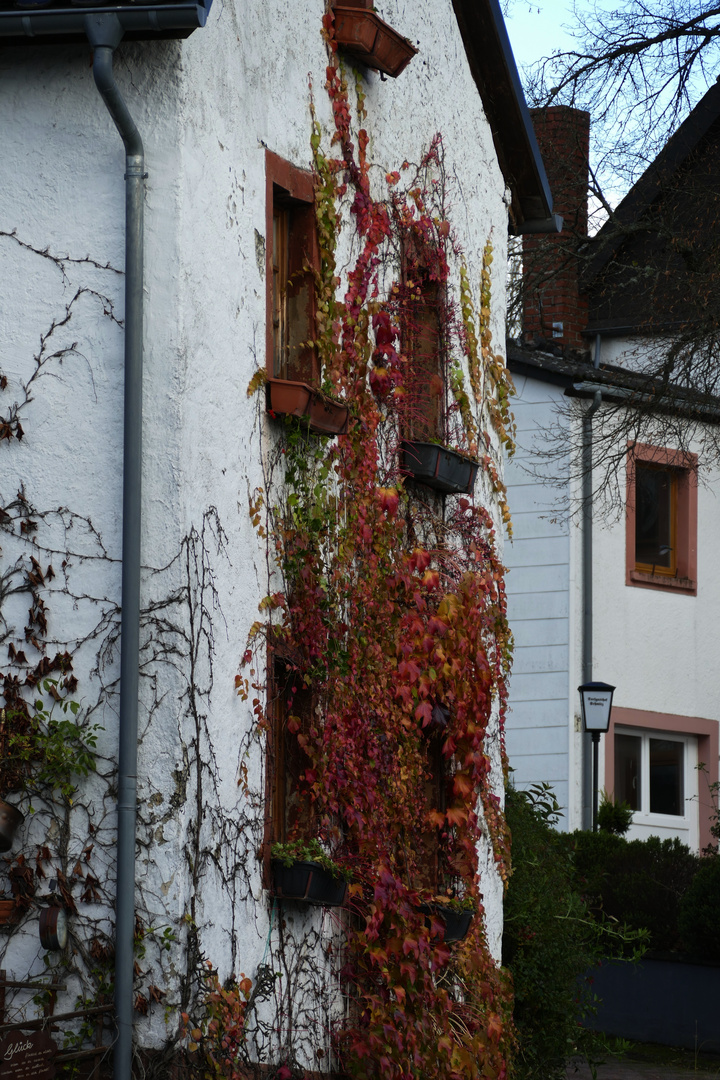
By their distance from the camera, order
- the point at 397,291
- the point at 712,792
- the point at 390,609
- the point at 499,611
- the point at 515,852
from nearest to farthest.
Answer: the point at 390,609
the point at 397,291
the point at 499,611
the point at 515,852
the point at 712,792

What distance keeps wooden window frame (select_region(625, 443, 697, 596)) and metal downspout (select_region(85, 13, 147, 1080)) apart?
11911mm

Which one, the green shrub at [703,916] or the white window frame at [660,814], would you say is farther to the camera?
the white window frame at [660,814]

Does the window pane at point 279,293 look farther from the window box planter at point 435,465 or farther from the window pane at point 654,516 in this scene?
the window pane at point 654,516

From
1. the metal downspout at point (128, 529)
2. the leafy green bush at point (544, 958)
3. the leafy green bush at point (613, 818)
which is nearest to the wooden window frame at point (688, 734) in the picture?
the leafy green bush at point (613, 818)

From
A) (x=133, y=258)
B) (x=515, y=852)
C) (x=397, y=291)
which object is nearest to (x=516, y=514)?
(x=515, y=852)

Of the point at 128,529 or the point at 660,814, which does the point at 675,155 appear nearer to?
the point at 660,814

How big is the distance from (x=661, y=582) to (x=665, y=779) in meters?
2.21

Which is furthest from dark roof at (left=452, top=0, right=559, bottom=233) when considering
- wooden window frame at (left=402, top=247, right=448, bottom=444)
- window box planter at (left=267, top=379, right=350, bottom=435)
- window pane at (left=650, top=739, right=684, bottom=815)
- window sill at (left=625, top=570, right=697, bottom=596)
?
window pane at (left=650, top=739, right=684, bottom=815)

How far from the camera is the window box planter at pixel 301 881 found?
7.99 m

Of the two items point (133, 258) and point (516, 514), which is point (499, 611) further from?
point (516, 514)

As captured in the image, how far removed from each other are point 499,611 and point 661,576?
8.43m

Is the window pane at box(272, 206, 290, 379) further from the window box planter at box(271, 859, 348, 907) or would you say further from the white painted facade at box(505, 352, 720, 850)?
the white painted facade at box(505, 352, 720, 850)

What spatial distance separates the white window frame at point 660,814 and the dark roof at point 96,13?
1254 centimetres

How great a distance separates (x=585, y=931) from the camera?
1193cm
